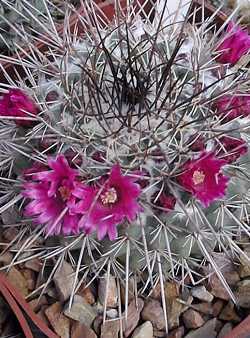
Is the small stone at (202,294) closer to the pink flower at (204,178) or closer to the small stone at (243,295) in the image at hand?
the small stone at (243,295)

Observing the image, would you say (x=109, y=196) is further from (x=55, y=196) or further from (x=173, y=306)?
(x=173, y=306)

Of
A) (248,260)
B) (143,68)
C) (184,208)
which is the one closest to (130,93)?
(143,68)

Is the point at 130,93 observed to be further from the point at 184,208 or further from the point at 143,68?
the point at 184,208

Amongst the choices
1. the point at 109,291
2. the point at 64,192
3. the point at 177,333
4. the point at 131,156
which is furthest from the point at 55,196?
the point at 177,333

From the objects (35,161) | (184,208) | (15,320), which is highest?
(184,208)

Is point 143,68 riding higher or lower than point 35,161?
higher

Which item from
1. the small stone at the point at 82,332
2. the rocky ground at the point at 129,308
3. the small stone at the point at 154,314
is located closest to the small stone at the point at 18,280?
the rocky ground at the point at 129,308

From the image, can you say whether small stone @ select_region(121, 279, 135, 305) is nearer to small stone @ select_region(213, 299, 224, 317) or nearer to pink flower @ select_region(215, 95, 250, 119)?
small stone @ select_region(213, 299, 224, 317)
